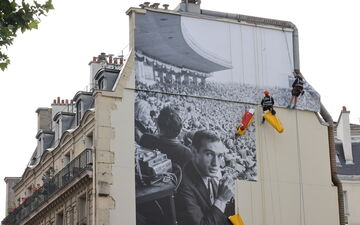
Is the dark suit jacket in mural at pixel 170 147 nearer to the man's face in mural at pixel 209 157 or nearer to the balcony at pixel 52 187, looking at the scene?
the man's face in mural at pixel 209 157

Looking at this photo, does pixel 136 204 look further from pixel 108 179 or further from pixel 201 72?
pixel 201 72

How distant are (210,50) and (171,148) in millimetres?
4627

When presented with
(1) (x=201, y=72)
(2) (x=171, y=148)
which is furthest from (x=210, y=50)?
(2) (x=171, y=148)

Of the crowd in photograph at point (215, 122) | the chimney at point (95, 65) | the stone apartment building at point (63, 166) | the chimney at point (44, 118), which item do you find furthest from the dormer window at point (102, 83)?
the chimney at point (44, 118)

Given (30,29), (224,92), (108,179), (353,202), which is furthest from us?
(353,202)

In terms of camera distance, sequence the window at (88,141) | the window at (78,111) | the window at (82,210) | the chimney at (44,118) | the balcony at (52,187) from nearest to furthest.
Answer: the balcony at (52,187) → the window at (82,210) → the window at (88,141) → the window at (78,111) → the chimney at (44,118)

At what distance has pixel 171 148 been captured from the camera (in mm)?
46844

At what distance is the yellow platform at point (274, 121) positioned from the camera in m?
48.4

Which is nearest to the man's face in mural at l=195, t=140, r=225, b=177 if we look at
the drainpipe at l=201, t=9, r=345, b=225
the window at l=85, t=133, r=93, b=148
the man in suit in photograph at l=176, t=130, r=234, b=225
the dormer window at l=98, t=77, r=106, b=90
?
the man in suit in photograph at l=176, t=130, r=234, b=225

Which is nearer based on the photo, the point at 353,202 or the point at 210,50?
the point at 210,50

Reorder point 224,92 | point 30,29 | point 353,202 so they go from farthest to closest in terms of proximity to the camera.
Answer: point 353,202 → point 224,92 → point 30,29

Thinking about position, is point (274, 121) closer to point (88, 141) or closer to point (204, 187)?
point (204, 187)

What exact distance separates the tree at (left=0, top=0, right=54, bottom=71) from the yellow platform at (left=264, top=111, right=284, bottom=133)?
24.3 metres

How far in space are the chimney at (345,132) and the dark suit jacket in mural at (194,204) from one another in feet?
49.1
